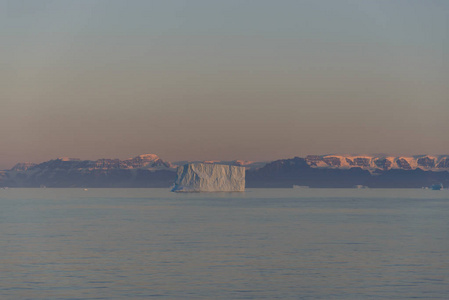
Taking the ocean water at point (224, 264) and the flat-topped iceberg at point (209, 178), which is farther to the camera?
the flat-topped iceberg at point (209, 178)

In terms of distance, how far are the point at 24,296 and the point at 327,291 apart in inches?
356

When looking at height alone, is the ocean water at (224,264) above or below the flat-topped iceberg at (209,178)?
below

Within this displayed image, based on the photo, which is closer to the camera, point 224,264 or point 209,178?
point 224,264

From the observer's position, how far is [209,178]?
140750 mm

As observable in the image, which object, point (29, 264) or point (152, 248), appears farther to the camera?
point (152, 248)

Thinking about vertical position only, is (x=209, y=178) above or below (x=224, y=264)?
above

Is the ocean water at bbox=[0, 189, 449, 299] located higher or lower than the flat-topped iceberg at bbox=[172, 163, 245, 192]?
lower

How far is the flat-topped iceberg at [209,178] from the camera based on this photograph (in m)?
141

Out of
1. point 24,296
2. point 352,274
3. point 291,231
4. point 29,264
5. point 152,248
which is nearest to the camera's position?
point 24,296

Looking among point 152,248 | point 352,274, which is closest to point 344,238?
point 152,248

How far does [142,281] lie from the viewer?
77.3 feet

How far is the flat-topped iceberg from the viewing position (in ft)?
462

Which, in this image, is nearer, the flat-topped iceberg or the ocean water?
the ocean water

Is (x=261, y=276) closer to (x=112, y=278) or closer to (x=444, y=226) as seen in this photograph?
(x=112, y=278)
